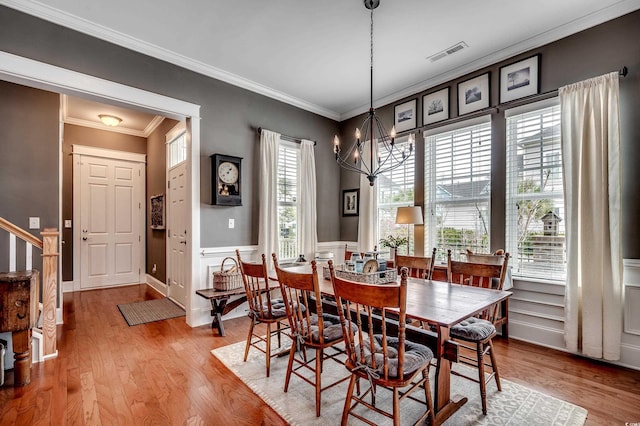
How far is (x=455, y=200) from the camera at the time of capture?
375 centimetres

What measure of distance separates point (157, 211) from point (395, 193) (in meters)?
4.07

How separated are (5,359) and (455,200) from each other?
458cm

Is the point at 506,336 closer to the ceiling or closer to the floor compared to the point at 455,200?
closer to the floor

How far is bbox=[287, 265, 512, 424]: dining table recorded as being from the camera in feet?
5.42

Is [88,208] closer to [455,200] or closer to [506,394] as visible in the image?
[455,200]

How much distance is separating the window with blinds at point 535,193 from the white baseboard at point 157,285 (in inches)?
194

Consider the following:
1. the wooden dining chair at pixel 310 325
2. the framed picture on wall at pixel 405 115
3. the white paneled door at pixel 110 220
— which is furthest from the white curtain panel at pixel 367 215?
the white paneled door at pixel 110 220

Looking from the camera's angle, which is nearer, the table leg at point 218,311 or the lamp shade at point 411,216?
the table leg at point 218,311

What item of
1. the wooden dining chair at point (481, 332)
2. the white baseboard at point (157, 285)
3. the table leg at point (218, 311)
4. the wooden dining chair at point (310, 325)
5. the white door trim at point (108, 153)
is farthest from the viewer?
the white door trim at point (108, 153)

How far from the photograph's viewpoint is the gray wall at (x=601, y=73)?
8.54 ft

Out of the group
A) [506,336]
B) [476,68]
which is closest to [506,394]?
[506,336]

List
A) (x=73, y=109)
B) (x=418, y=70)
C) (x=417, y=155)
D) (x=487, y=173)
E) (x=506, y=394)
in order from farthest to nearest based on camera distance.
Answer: (x=73, y=109) → (x=417, y=155) → (x=418, y=70) → (x=487, y=173) → (x=506, y=394)

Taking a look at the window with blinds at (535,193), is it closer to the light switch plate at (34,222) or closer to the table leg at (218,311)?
the table leg at (218,311)

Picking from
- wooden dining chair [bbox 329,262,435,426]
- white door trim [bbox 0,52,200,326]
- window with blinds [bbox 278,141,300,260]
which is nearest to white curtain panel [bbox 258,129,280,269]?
window with blinds [bbox 278,141,300,260]
